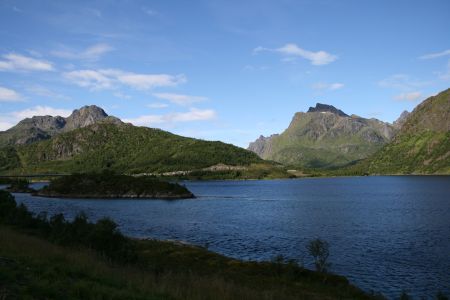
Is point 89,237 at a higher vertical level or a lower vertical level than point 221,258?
higher

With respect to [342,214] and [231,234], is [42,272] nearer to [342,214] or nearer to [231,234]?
[231,234]

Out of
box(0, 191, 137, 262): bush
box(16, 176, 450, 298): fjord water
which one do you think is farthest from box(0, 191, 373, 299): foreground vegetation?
box(16, 176, 450, 298): fjord water

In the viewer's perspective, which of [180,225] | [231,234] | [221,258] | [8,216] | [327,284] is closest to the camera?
[327,284]

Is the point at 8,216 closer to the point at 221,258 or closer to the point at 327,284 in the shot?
the point at 221,258

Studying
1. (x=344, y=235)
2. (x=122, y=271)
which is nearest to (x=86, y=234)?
(x=122, y=271)

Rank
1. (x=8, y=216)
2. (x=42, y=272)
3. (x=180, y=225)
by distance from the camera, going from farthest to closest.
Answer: (x=180, y=225), (x=8, y=216), (x=42, y=272)

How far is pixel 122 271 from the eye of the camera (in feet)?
92.3

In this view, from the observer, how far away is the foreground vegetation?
18.4 m

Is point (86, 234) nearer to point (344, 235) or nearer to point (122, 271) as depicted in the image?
point (122, 271)

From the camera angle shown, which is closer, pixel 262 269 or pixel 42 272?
pixel 42 272

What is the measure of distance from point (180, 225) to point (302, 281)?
62.8 metres

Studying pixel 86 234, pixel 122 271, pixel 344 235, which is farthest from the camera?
pixel 344 235

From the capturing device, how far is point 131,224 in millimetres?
106000

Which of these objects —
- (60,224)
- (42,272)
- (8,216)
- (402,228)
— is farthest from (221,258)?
(402,228)
